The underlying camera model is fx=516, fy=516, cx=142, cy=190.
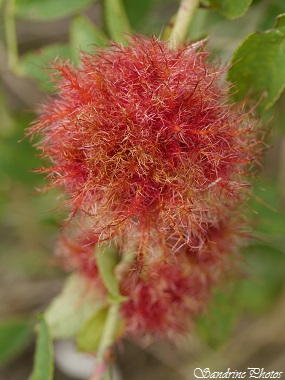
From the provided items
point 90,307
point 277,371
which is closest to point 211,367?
point 277,371

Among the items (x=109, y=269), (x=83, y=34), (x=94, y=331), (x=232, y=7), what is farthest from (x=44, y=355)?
(x=232, y=7)

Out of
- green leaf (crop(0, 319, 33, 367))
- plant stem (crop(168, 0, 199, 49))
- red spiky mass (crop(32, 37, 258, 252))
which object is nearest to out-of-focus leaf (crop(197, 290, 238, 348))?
green leaf (crop(0, 319, 33, 367))

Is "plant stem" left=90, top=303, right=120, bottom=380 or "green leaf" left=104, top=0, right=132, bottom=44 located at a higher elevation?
"green leaf" left=104, top=0, right=132, bottom=44

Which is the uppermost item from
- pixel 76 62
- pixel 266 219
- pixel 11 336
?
pixel 76 62

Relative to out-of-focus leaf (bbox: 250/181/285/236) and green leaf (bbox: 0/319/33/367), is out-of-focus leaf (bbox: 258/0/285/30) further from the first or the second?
green leaf (bbox: 0/319/33/367)

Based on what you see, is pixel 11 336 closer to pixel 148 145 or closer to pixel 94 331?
pixel 94 331

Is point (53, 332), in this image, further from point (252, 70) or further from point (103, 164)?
point (252, 70)
